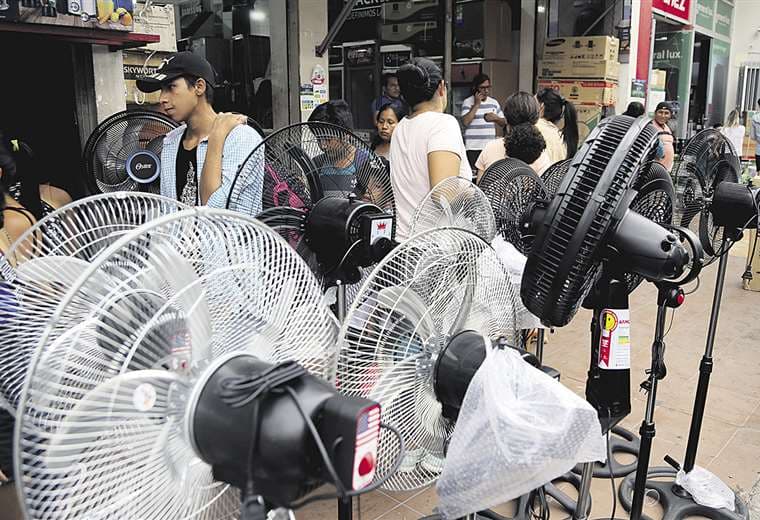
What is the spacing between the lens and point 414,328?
1294 mm

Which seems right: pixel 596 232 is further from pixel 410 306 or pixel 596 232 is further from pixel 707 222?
pixel 707 222

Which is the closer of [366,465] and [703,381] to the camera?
[366,465]

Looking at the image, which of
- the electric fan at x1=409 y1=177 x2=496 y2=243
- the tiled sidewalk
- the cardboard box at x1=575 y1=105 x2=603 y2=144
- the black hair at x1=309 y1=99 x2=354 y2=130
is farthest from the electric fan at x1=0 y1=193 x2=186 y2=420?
the cardboard box at x1=575 y1=105 x2=603 y2=144

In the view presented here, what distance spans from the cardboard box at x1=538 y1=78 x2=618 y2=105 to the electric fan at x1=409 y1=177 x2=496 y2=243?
6224 mm

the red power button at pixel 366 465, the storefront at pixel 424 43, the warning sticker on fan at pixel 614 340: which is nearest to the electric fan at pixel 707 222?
the warning sticker on fan at pixel 614 340

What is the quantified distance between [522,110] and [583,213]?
7.77 feet

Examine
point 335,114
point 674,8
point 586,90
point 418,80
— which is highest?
point 674,8

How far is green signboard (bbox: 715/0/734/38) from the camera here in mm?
12820

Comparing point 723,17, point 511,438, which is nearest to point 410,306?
point 511,438

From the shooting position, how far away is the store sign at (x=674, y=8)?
364 inches

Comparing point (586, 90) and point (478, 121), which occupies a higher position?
point (586, 90)

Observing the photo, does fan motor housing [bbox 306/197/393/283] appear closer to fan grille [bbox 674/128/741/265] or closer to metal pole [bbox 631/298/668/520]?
metal pole [bbox 631/298/668/520]

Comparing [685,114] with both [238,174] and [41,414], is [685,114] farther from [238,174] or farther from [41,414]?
[41,414]

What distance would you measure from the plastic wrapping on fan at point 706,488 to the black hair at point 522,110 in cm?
193
